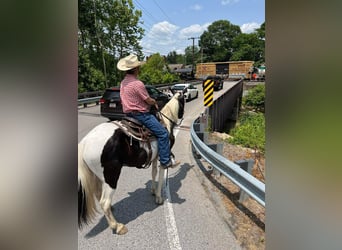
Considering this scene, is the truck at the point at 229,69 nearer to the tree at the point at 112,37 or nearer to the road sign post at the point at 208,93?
the tree at the point at 112,37

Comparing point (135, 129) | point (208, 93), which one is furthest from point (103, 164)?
point (208, 93)

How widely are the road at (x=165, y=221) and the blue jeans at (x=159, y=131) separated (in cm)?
93

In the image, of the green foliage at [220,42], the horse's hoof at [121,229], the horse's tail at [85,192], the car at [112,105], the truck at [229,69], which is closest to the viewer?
the horse's tail at [85,192]

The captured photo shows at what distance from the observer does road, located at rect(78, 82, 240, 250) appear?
3.66 meters

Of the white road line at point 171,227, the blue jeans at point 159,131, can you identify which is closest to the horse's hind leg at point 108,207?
the white road line at point 171,227

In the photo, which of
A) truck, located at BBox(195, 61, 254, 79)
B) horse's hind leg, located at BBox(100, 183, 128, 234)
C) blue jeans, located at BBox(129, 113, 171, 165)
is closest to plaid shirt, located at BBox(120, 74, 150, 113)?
blue jeans, located at BBox(129, 113, 171, 165)

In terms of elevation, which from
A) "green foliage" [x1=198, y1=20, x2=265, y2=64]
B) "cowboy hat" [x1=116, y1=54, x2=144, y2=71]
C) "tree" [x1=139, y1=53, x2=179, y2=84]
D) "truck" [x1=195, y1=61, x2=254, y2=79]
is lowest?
"cowboy hat" [x1=116, y1=54, x2=144, y2=71]

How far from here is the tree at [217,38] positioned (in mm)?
128500

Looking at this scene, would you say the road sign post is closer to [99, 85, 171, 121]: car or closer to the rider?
[99, 85, 171, 121]: car

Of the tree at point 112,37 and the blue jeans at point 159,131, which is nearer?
the blue jeans at point 159,131
